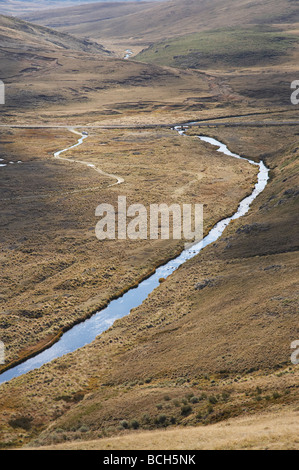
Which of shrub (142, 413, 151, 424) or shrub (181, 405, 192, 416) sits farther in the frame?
shrub (181, 405, 192, 416)

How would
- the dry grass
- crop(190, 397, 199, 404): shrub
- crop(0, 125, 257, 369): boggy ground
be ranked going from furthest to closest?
crop(0, 125, 257, 369): boggy ground → crop(190, 397, 199, 404): shrub → the dry grass

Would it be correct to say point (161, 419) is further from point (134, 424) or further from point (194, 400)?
point (194, 400)

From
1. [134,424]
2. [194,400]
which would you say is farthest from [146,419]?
Result: [194,400]

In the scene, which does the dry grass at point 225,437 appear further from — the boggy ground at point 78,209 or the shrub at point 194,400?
the boggy ground at point 78,209

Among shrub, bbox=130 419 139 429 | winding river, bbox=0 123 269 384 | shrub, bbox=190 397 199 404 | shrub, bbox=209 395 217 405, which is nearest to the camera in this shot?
shrub, bbox=130 419 139 429

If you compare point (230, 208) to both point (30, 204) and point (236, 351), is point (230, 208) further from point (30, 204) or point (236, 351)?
point (236, 351)

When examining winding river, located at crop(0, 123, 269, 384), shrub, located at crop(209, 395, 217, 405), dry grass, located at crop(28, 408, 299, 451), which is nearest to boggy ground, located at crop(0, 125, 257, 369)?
winding river, located at crop(0, 123, 269, 384)

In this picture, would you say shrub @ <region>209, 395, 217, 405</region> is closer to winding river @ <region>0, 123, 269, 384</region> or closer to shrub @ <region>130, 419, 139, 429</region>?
shrub @ <region>130, 419, 139, 429</region>

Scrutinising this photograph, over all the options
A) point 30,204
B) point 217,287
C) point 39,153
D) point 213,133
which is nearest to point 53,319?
point 217,287
